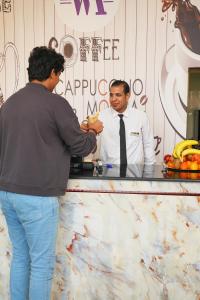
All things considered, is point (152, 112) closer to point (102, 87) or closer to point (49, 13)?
point (102, 87)

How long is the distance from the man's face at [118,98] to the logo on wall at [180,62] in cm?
69

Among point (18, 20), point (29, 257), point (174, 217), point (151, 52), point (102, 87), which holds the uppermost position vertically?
point (18, 20)

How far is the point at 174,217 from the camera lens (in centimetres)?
201

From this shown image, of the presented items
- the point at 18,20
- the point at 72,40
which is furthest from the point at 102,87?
the point at 18,20

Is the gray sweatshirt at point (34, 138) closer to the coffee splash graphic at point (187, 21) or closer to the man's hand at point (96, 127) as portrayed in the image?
the man's hand at point (96, 127)

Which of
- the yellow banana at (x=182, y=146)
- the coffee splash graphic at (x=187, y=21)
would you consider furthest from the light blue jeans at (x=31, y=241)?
the coffee splash graphic at (x=187, y=21)

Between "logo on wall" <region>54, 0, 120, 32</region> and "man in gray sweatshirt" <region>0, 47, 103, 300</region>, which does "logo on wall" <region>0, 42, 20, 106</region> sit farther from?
"man in gray sweatshirt" <region>0, 47, 103, 300</region>

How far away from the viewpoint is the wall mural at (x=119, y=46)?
141 inches

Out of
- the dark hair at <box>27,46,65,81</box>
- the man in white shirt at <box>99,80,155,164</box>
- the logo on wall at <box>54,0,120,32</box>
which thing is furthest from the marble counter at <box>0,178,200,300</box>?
the logo on wall at <box>54,0,120,32</box>

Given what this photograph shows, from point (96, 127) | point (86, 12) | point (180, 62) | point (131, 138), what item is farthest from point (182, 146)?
point (86, 12)

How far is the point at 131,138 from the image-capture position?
3.19m

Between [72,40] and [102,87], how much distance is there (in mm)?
Answer: 573

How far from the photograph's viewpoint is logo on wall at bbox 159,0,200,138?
3535 mm

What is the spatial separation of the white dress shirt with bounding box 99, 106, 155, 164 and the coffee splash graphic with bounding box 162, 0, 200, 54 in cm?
96
